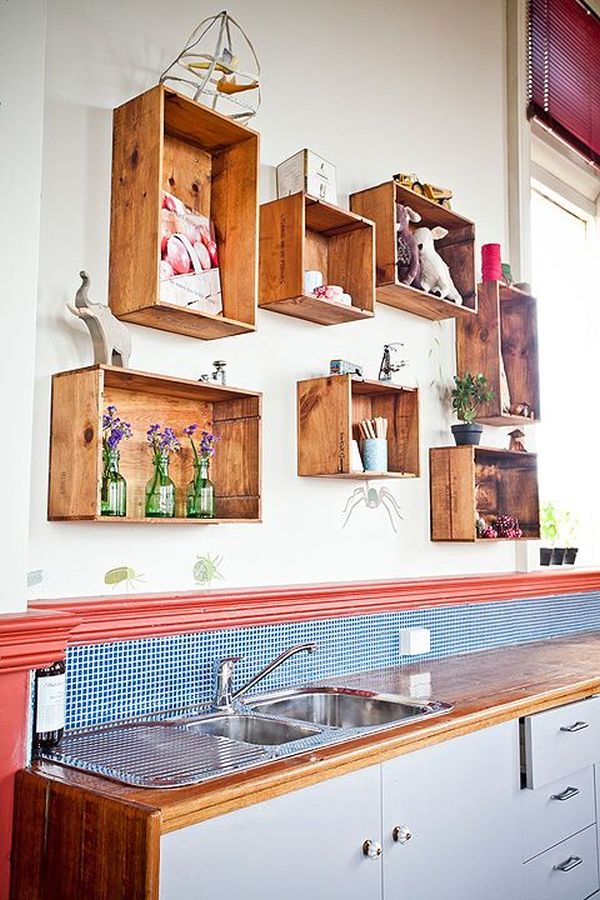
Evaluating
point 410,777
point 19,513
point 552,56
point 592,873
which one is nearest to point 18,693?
point 19,513

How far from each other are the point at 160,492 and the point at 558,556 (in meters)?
2.24

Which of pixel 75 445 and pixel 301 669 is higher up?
pixel 75 445

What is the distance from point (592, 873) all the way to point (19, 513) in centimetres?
190

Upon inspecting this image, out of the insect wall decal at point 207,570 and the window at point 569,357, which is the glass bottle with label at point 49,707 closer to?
the insect wall decal at point 207,570

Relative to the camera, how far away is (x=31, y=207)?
1731mm

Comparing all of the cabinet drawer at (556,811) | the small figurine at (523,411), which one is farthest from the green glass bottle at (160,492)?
the small figurine at (523,411)

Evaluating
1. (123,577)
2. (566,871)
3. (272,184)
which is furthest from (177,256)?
(566,871)

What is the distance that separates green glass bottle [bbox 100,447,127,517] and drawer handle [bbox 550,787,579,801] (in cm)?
137

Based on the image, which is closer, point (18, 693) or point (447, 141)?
point (18, 693)

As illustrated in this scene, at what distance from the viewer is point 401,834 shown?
6.15ft

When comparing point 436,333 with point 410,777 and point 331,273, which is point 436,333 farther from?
point 410,777

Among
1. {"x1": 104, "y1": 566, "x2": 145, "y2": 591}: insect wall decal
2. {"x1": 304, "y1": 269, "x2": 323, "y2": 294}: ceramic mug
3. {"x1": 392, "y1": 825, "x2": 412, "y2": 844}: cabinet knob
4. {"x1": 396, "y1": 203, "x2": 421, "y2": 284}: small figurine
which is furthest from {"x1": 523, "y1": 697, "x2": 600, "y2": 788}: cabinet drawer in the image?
{"x1": 396, "y1": 203, "x2": 421, "y2": 284}: small figurine

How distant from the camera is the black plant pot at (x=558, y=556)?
3.83 meters

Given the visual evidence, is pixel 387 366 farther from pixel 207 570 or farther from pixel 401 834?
pixel 401 834
